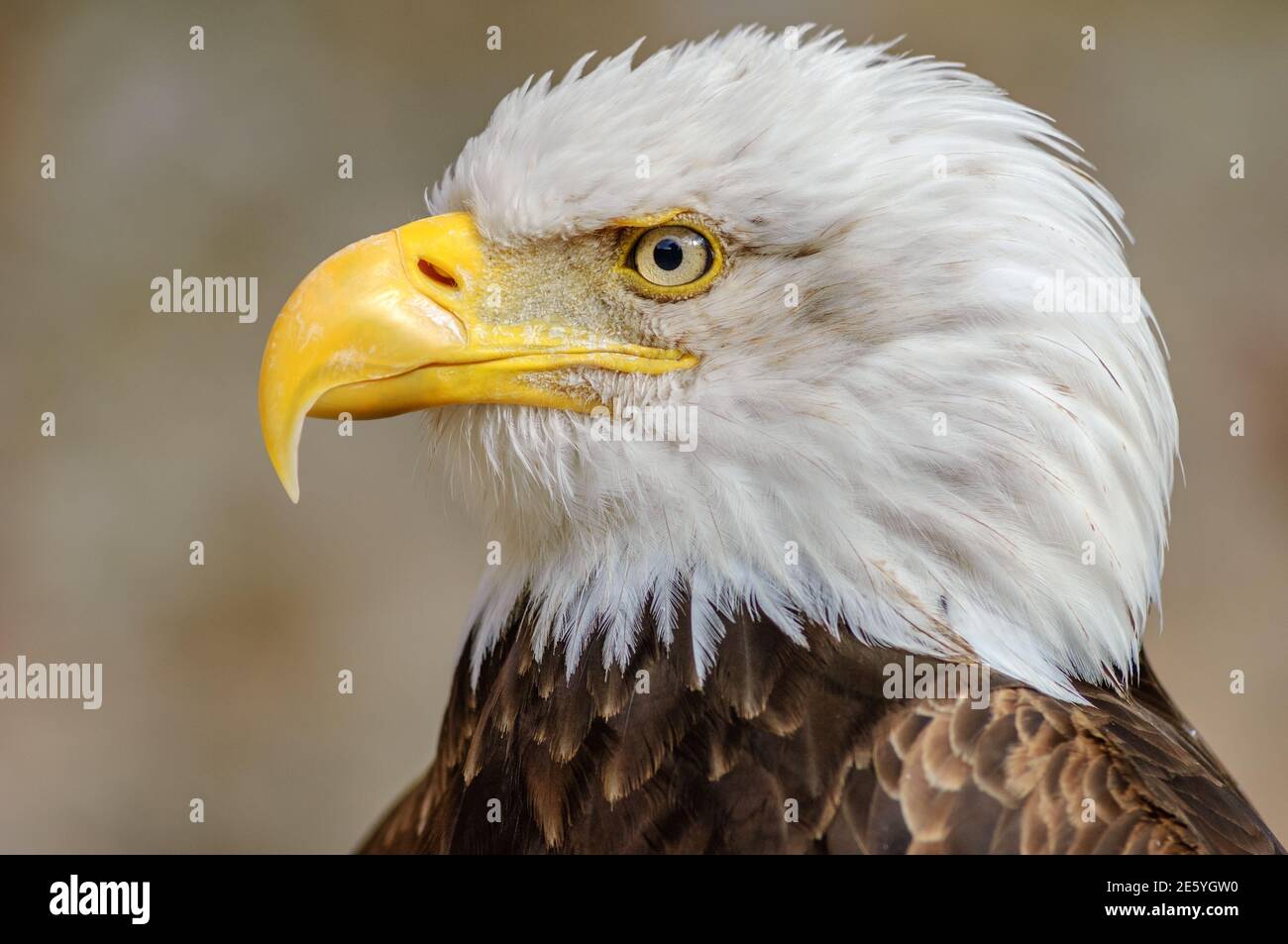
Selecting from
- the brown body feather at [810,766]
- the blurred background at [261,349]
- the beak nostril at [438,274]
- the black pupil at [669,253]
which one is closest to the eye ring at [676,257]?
the black pupil at [669,253]

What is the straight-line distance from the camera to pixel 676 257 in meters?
1.97

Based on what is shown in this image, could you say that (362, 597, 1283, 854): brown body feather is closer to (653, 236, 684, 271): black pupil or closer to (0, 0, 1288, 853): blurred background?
(653, 236, 684, 271): black pupil

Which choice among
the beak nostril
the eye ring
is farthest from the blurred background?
the eye ring

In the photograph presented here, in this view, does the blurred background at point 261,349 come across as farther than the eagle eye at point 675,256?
Yes

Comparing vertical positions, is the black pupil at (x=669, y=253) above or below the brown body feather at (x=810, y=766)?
above

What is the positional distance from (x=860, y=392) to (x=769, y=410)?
146 mm

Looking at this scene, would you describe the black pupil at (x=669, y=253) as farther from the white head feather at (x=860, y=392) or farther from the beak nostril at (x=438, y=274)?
the beak nostril at (x=438, y=274)

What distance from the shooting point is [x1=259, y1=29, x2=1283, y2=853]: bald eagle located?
189 centimetres

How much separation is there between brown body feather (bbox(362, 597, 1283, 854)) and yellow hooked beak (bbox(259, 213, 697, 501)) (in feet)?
1.48

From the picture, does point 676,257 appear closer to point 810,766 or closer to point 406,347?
point 406,347

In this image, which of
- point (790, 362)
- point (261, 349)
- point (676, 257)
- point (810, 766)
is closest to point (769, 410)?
point (790, 362)

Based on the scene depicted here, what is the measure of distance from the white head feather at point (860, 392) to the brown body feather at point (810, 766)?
0.23 ft

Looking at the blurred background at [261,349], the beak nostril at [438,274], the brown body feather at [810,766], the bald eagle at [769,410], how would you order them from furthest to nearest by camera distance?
1. the blurred background at [261,349]
2. the beak nostril at [438,274]
3. the bald eagle at [769,410]
4. the brown body feather at [810,766]

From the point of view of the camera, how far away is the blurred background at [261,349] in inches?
222
